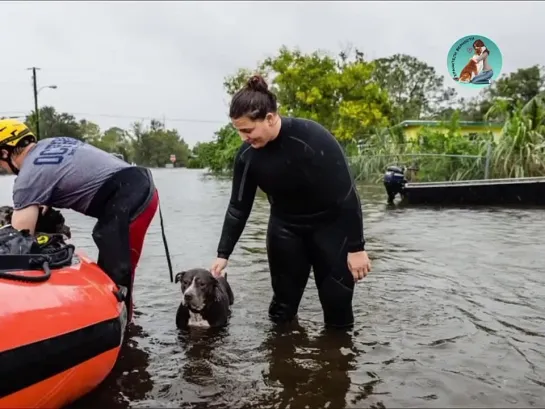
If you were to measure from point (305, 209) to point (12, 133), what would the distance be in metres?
2.28

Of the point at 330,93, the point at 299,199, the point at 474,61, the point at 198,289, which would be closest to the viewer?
the point at 299,199

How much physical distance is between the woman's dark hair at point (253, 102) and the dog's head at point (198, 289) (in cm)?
178

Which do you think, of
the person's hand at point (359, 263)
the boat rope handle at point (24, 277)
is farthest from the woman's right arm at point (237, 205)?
the boat rope handle at point (24, 277)

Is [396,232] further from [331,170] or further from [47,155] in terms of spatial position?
[47,155]

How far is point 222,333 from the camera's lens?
570 cm

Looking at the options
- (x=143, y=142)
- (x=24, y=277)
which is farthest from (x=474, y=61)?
(x=143, y=142)

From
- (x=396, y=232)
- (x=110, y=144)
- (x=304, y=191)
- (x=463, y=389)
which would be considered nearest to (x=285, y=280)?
(x=304, y=191)

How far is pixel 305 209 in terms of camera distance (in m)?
5.14

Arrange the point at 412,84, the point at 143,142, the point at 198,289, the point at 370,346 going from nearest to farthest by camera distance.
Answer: the point at 370,346, the point at 198,289, the point at 412,84, the point at 143,142

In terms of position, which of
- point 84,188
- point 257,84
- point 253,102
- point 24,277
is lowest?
point 24,277

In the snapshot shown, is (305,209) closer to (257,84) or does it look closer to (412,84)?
(257,84)

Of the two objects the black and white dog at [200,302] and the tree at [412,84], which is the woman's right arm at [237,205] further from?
the tree at [412,84]

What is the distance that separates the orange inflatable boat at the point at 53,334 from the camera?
3482mm

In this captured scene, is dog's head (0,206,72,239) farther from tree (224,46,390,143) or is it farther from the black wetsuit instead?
tree (224,46,390,143)
